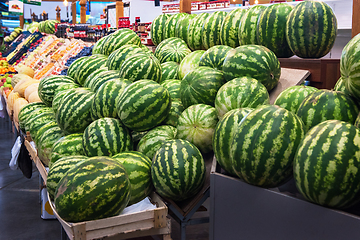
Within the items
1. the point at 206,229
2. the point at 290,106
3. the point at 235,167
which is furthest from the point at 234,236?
the point at 206,229

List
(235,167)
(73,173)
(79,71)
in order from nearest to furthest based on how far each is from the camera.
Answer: (235,167), (73,173), (79,71)

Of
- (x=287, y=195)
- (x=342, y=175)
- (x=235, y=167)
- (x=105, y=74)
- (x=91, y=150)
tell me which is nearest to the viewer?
(x=342, y=175)

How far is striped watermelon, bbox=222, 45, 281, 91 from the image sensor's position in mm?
1938

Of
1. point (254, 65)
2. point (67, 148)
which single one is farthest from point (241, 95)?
point (67, 148)

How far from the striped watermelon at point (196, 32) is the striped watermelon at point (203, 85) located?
873mm

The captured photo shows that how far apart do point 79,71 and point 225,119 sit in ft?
6.49

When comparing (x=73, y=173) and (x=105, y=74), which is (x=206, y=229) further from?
(x=73, y=173)

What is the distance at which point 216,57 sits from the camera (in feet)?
7.54

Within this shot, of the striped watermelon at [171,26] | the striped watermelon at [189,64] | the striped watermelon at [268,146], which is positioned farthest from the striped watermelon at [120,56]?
the striped watermelon at [268,146]

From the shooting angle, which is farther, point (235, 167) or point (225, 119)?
point (225, 119)

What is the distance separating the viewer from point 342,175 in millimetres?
1073

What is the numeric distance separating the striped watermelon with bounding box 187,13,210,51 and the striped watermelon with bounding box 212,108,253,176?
4.95 feet

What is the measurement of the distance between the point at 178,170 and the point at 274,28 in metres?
1.17

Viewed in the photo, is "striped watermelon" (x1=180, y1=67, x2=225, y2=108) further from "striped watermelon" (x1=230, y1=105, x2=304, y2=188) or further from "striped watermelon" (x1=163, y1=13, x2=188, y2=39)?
"striped watermelon" (x1=163, y1=13, x2=188, y2=39)
